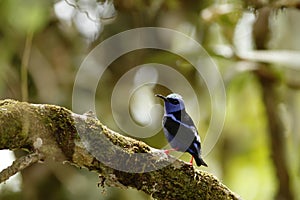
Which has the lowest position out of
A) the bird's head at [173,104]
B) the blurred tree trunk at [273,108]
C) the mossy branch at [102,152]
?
the blurred tree trunk at [273,108]

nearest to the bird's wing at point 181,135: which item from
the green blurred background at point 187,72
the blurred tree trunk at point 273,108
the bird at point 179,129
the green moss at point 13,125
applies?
the bird at point 179,129

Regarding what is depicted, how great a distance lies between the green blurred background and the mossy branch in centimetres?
222

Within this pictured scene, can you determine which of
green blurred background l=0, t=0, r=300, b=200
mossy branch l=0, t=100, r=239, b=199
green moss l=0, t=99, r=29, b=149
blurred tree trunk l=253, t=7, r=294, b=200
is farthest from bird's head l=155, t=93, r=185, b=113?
blurred tree trunk l=253, t=7, r=294, b=200

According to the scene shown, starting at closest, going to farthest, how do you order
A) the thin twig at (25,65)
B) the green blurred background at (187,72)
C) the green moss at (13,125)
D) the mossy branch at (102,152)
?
the green moss at (13,125) < the mossy branch at (102,152) < the thin twig at (25,65) < the green blurred background at (187,72)

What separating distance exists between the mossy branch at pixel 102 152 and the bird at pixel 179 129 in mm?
77

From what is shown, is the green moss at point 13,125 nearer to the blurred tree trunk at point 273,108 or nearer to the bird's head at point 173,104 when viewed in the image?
the bird's head at point 173,104

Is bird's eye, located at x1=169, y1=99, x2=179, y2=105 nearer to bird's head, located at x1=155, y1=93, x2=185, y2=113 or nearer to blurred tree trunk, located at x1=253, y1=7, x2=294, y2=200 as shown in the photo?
bird's head, located at x1=155, y1=93, x2=185, y2=113

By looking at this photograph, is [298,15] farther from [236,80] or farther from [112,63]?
[112,63]

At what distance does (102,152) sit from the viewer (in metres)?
2.53

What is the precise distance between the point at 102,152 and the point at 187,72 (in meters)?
3.27

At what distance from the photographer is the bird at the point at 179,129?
2566 millimetres

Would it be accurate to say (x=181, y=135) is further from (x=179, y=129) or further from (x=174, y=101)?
(x=174, y=101)

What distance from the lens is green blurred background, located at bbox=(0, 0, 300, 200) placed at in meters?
5.16

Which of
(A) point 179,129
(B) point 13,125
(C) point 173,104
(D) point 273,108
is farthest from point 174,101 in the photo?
(D) point 273,108
